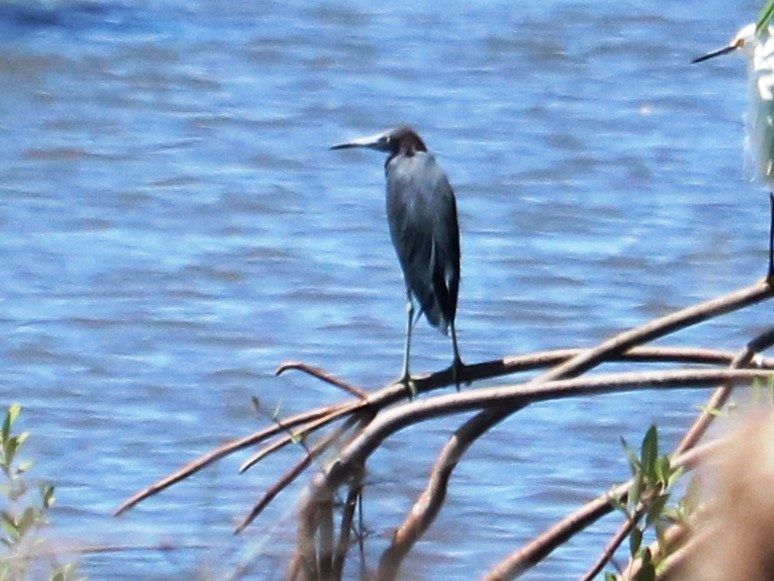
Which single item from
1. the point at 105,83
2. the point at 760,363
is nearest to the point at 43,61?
the point at 105,83

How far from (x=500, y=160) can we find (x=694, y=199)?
2.95 feet

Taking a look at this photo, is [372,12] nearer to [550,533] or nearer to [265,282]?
[265,282]

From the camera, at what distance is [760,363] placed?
2855 millimetres

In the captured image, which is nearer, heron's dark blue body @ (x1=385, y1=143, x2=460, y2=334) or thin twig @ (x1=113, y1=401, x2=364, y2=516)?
thin twig @ (x1=113, y1=401, x2=364, y2=516)

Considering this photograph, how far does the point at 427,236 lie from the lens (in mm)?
3838

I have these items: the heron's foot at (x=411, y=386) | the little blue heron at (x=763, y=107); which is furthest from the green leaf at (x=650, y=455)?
the little blue heron at (x=763, y=107)

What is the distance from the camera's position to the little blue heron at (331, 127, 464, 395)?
3791 mm

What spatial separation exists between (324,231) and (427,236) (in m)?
3.29

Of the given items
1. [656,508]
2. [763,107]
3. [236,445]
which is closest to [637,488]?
[656,508]

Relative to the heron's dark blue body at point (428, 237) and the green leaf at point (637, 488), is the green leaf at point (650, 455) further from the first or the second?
the heron's dark blue body at point (428, 237)

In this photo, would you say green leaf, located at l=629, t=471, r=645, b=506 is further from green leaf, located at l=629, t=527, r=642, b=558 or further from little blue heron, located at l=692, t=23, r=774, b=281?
little blue heron, located at l=692, t=23, r=774, b=281

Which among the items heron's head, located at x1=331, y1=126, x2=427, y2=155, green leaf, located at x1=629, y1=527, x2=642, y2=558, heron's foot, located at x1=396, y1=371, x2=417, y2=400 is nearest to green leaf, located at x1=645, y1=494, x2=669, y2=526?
green leaf, located at x1=629, y1=527, x2=642, y2=558

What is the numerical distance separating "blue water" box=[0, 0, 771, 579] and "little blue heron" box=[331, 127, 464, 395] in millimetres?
364

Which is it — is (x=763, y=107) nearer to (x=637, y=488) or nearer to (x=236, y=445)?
(x=236, y=445)
